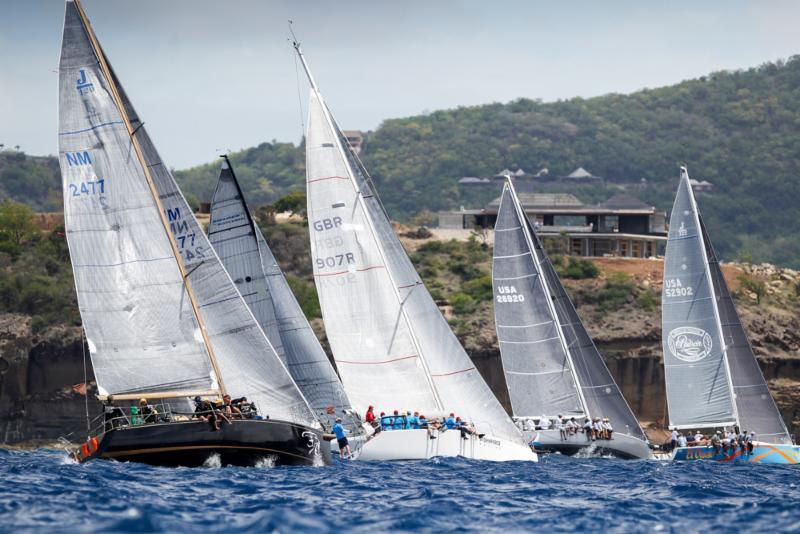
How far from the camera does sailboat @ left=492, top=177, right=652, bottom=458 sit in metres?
42.5

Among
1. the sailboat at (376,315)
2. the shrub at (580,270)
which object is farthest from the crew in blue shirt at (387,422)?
the shrub at (580,270)

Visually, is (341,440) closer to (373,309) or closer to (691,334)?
(373,309)

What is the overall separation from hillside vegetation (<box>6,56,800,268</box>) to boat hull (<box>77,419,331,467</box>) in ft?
348

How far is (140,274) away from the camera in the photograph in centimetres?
2836

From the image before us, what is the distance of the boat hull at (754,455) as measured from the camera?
39.3 meters

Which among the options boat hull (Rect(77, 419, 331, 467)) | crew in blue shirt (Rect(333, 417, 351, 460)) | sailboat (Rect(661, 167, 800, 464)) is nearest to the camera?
boat hull (Rect(77, 419, 331, 467))

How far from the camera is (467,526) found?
19.9 meters

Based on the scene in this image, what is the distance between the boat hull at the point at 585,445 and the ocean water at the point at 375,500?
9.94 meters

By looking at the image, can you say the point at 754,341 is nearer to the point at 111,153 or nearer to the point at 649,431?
the point at 649,431

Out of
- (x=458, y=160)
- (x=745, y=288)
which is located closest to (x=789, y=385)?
(x=745, y=288)

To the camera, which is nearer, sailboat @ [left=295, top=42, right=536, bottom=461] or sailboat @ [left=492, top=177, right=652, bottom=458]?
sailboat @ [left=295, top=42, right=536, bottom=461]

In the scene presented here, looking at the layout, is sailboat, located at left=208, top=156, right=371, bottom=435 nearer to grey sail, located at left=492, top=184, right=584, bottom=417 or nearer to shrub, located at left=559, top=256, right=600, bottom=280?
grey sail, located at left=492, top=184, right=584, bottom=417

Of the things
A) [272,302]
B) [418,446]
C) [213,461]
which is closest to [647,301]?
[272,302]

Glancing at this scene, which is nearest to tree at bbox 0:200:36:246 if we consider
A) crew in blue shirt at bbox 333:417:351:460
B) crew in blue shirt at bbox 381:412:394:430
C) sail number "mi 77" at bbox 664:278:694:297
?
sail number "mi 77" at bbox 664:278:694:297
